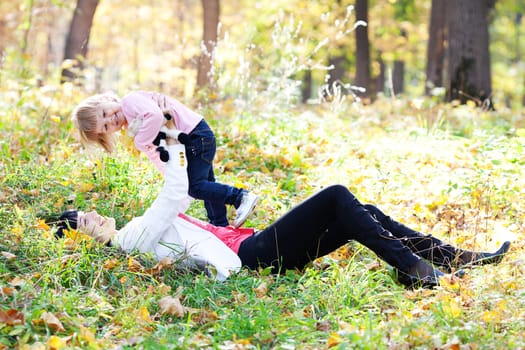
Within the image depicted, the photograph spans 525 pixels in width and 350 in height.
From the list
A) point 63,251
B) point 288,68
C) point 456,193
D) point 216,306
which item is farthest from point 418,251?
point 288,68

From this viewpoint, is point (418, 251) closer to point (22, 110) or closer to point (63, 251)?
point (63, 251)

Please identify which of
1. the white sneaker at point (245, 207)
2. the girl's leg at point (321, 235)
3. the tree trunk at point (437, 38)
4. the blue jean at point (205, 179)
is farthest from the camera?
the tree trunk at point (437, 38)

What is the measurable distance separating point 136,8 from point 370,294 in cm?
2165

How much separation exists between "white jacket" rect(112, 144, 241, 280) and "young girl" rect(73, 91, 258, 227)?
0.34 m

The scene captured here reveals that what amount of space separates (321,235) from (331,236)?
2.3 inches

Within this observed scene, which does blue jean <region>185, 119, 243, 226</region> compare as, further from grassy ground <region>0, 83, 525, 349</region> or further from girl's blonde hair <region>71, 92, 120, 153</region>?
girl's blonde hair <region>71, 92, 120, 153</region>

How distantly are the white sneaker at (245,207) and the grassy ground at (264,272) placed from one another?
0.47 meters

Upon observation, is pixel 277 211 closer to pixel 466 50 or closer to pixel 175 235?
pixel 175 235

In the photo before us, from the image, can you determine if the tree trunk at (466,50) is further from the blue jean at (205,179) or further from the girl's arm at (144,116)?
the girl's arm at (144,116)

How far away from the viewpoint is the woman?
A: 3.56 metres

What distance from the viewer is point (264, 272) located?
12.4ft

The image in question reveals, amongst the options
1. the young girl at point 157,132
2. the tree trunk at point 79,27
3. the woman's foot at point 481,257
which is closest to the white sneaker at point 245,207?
the young girl at point 157,132

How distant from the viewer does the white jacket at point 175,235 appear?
374 centimetres

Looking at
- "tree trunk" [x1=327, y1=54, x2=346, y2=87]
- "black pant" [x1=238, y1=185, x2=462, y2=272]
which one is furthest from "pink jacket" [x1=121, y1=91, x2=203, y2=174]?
"tree trunk" [x1=327, y1=54, x2=346, y2=87]
